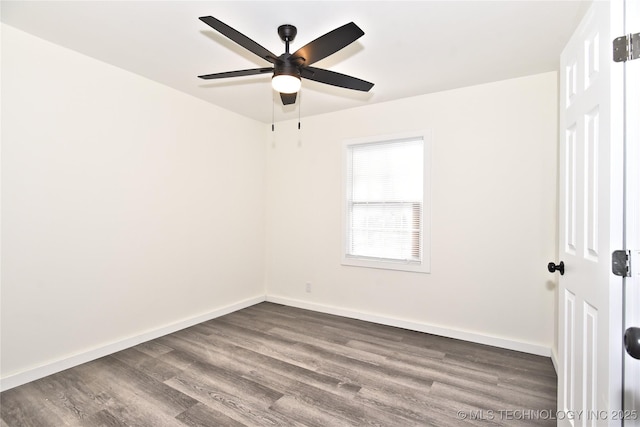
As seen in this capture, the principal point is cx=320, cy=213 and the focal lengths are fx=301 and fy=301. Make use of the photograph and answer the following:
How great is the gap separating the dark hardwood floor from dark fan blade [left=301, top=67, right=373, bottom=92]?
2250 mm

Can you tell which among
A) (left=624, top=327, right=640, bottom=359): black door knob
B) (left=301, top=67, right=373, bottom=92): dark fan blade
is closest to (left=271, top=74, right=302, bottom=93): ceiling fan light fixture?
(left=301, top=67, right=373, bottom=92): dark fan blade

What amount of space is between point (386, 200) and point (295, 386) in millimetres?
2264

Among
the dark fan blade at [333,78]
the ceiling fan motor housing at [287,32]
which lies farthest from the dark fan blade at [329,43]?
the ceiling fan motor housing at [287,32]

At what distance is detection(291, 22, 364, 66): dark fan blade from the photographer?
1.63 m

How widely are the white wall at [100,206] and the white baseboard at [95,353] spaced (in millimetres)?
16

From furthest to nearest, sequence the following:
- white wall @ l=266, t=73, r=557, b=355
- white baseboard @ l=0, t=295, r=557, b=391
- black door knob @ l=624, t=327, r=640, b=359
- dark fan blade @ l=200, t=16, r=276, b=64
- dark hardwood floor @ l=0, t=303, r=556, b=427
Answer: white wall @ l=266, t=73, r=557, b=355 → white baseboard @ l=0, t=295, r=557, b=391 → dark hardwood floor @ l=0, t=303, r=556, b=427 → dark fan blade @ l=200, t=16, r=276, b=64 → black door knob @ l=624, t=327, r=640, b=359

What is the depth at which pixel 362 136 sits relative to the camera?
3777 millimetres

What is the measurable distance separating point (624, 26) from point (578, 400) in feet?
5.15

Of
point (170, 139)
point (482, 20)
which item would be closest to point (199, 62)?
point (170, 139)

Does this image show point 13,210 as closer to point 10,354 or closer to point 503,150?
point 10,354

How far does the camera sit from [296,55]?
1.90 meters

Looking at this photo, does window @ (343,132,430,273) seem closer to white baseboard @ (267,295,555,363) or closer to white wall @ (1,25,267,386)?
white baseboard @ (267,295,555,363)

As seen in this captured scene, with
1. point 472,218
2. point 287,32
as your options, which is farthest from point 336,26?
point 472,218

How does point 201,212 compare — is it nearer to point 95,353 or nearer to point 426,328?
point 95,353
